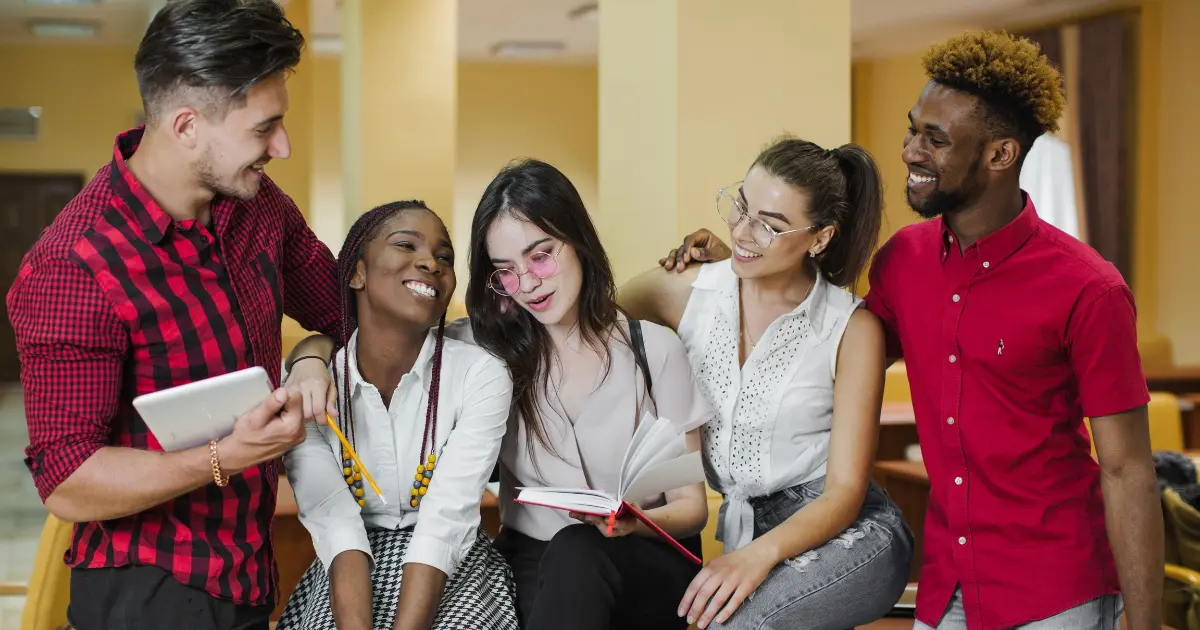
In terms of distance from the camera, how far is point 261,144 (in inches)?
77.4

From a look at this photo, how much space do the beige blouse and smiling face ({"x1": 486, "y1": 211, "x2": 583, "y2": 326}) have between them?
18 centimetres

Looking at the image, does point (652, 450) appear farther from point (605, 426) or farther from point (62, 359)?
point (62, 359)

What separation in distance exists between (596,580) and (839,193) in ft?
3.28

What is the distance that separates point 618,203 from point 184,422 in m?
1.70

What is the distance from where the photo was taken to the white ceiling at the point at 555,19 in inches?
345

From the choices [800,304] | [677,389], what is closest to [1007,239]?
[800,304]

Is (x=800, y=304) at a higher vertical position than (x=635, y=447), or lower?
higher

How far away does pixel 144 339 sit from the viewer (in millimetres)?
1886

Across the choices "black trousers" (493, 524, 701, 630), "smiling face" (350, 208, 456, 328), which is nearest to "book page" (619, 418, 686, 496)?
"black trousers" (493, 524, 701, 630)

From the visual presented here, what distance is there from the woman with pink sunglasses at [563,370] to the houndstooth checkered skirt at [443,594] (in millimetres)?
63

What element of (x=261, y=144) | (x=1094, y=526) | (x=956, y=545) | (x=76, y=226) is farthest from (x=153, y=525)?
(x=1094, y=526)

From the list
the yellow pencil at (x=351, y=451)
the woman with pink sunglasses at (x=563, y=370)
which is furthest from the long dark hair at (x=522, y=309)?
the yellow pencil at (x=351, y=451)

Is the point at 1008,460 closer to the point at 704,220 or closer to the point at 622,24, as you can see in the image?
the point at 704,220

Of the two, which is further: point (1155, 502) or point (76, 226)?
point (1155, 502)
